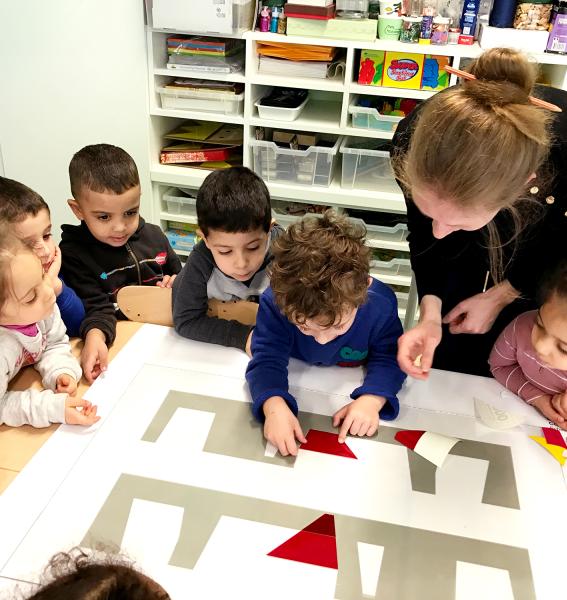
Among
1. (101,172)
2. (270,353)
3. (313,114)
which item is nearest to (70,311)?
(101,172)

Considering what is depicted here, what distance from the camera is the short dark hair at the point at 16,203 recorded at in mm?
1111

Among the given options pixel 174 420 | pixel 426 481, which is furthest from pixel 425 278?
pixel 174 420

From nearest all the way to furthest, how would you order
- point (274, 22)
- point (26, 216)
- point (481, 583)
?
point (481, 583), point (26, 216), point (274, 22)

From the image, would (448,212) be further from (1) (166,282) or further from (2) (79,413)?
(1) (166,282)

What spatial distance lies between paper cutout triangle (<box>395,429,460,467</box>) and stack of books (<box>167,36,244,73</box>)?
5.00 feet

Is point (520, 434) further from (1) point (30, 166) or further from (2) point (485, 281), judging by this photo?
(1) point (30, 166)

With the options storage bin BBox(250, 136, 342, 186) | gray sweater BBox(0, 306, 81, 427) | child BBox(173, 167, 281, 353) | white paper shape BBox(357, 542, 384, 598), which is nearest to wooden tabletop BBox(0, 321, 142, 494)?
gray sweater BBox(0, 306, 81, 427)

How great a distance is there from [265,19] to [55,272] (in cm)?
124

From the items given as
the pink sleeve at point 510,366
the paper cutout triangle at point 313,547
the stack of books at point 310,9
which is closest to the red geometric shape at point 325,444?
the paper cutout triangle at point 313,547

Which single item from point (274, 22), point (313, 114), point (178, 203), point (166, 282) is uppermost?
point (274, 22)

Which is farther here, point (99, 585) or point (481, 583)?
point (481, 583)

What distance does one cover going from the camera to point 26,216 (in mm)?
1129

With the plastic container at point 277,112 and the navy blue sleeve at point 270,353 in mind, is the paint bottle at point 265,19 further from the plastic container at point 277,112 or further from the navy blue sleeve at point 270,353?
the navy blue sleeve at point 270,353

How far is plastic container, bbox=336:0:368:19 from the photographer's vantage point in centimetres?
185
